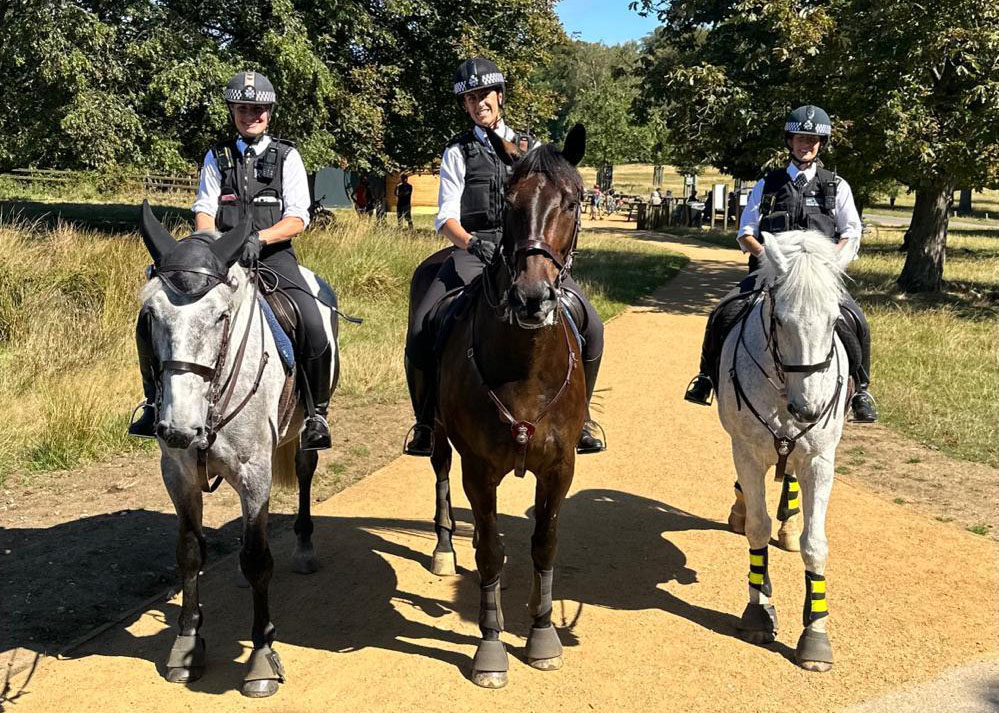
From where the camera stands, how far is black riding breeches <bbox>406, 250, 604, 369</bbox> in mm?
6027

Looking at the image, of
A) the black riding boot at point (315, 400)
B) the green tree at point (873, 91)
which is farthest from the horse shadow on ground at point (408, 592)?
the green tree at point (873, 91)

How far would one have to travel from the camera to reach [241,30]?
22.2m

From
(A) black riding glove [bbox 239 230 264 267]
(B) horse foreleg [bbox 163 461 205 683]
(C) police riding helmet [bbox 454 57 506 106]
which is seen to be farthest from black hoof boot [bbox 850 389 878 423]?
(B) horse foreleg [bbox 163 461 205 683]

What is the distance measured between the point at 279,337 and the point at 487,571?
195 centimetres

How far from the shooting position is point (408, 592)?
21.7ft

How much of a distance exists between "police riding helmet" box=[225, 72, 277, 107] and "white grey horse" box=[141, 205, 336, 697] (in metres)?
1.35

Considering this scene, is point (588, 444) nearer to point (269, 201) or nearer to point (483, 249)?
point (483, 249)

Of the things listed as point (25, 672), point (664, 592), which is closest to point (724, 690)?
point (664, 592)

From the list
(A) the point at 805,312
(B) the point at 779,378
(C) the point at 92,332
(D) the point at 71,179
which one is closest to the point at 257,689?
(B) the point at 779,378

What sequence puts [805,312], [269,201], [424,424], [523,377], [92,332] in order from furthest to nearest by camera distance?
[92,332], [424,424], [269,201], [805,312], [523,377]

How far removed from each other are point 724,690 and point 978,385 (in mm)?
8650

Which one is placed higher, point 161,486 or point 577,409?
point 577,409

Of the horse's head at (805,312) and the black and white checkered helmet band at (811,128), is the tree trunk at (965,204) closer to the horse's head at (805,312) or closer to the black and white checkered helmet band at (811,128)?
the black and white checkered helmet band at (811,128)

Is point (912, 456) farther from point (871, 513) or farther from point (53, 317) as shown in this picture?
point (53, 317)
